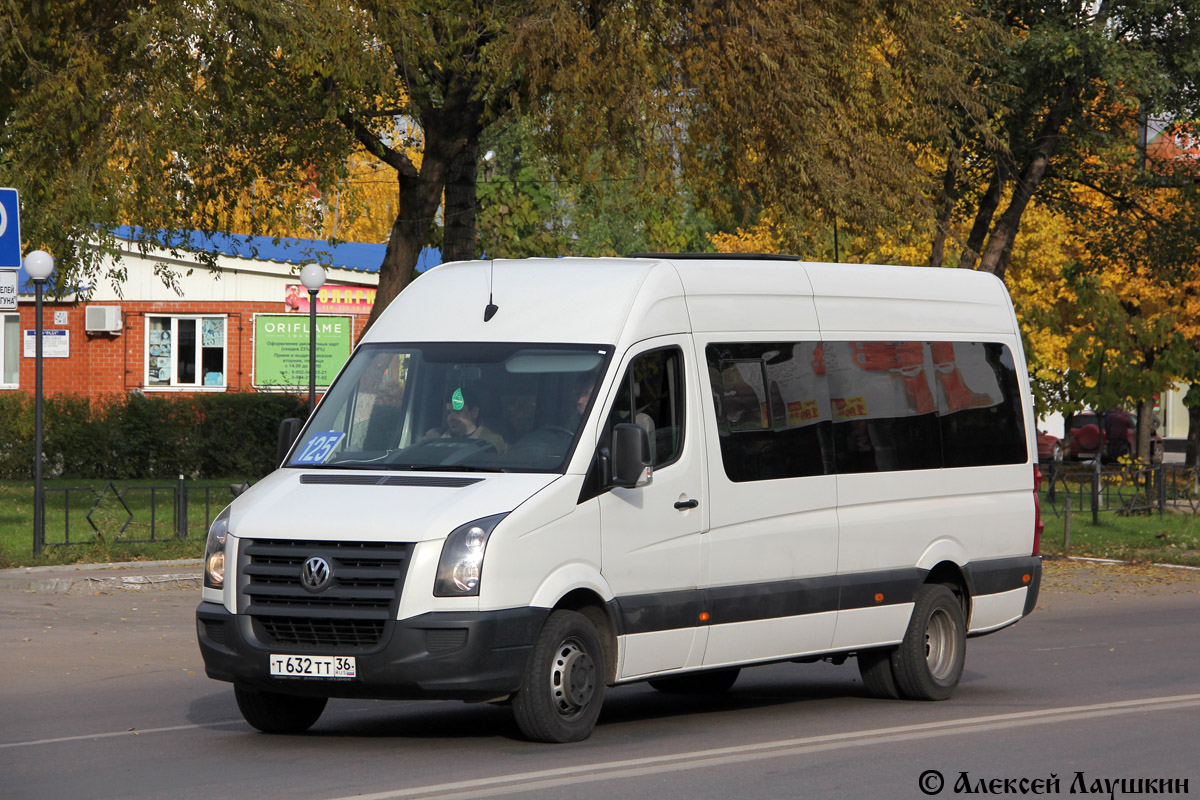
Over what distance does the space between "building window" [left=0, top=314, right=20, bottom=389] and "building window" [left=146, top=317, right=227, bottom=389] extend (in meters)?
2.93

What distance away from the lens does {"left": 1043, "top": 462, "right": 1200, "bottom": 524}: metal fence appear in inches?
1001

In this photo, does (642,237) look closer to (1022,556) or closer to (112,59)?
(112,59)

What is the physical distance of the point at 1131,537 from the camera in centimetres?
2358

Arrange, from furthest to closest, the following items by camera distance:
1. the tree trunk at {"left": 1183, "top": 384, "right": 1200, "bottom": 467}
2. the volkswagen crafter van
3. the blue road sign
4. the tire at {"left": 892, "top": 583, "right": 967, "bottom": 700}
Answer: the tree trunk at {"left": 1183, "top": 384, "right": 1200, "bottom": 467} < the blue road sign < the tire at {"left": 892, "top": 583, "right": 967, "bottom": 700} < the volkswagen crafter van

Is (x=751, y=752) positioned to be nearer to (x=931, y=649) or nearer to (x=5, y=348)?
(x=931, y=649)

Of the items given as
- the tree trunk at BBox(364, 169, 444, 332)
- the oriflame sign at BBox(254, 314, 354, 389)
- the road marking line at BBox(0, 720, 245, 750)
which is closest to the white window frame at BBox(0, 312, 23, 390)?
the oriflame sign at BBox(254, 314, 354, 389)

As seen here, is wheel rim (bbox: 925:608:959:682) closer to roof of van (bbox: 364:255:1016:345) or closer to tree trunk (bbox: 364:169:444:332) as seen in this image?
roof of van (bbox: 364:255:1016:345)

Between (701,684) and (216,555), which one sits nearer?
(216,555)

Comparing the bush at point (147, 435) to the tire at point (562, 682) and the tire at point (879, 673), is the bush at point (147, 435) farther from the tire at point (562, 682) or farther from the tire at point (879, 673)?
the tire at point (562, 682)

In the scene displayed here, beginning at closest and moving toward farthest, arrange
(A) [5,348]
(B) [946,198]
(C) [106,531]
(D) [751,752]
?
(D) [751,752], (C) [106,531], (B) [946,198], (A) [5,348]

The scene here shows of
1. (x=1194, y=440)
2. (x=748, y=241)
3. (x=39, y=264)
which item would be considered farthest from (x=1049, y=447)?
(x=39, y=264)

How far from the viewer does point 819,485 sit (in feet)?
32.0

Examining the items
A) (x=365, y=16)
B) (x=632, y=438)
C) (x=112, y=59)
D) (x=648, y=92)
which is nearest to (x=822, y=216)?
(x=648, y=92)

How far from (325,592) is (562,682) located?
1232 millimetres
